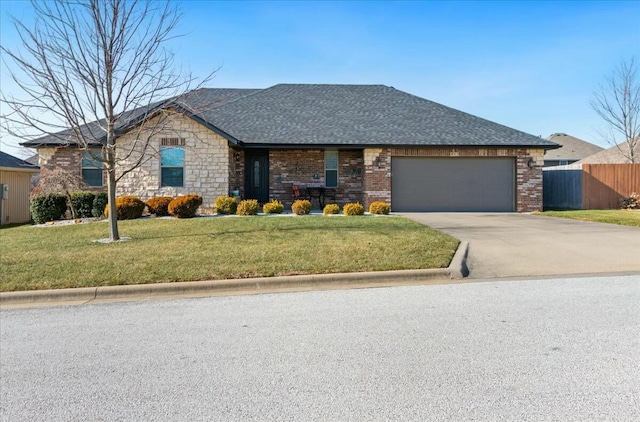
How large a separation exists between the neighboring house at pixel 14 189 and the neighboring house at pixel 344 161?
255cm

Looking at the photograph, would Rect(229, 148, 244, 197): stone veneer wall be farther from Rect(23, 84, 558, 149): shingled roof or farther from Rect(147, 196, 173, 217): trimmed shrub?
Rect(147, 196, 173, 217): trimmed shrub

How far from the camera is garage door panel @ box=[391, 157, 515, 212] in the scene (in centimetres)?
1808

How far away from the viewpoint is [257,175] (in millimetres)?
19281

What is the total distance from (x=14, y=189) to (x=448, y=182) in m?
18.4

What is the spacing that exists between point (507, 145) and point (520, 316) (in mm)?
14121

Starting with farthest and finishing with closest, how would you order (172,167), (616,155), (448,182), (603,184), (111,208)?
(616,155) < (603,184) < (448,182) < (172,167) < (111,208)

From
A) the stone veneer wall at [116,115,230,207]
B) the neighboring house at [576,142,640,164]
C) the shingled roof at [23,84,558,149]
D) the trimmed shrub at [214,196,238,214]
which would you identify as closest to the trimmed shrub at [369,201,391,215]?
the shingled roof at [23,84,558,149]

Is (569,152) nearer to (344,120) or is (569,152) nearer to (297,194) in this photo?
(344,120)

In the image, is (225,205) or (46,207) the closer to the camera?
(46,207)

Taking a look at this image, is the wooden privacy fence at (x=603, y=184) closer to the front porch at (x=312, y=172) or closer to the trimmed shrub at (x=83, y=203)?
the front porch at (x=312, y=172)

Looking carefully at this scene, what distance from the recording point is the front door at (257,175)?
62.9 feet

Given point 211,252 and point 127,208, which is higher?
point 127,208

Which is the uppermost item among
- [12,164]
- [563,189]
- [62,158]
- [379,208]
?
[62,158]

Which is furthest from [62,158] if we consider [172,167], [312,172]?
[312,172]
